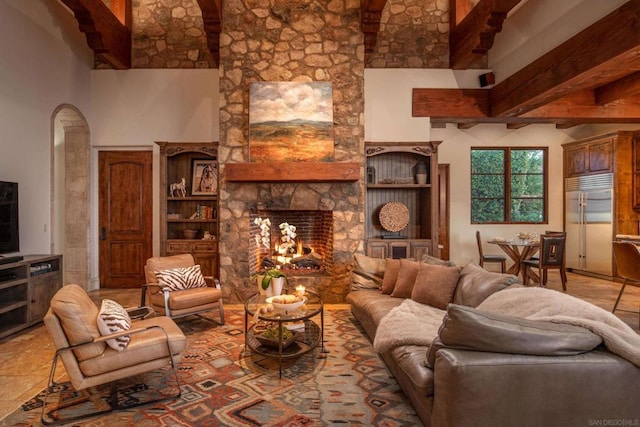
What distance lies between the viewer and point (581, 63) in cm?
392

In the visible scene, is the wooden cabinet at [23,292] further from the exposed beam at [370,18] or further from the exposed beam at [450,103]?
the exposed beam at [450,103]

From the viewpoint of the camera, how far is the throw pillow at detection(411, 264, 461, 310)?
3422 mm

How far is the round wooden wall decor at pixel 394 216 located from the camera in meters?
5.81

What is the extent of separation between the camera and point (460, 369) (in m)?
1.74

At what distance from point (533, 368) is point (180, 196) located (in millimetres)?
5588

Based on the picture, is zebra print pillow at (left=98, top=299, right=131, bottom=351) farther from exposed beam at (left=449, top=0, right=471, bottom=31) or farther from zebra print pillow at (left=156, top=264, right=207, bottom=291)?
exposed beam at (left=449, top=0, right=471, bottom=31)

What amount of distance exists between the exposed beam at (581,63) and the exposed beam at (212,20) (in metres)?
4.29

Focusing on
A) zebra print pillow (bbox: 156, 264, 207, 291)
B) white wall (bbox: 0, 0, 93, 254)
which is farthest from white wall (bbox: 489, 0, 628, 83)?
white wall (bbox: 0, 0, 93, 254)

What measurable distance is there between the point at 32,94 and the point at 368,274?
16.0ft

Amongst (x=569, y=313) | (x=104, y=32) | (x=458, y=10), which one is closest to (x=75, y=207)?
(x=104, y=32)

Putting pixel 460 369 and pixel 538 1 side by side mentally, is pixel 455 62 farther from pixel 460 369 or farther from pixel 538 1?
pixel 460 369

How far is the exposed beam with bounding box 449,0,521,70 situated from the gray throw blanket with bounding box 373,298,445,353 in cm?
405

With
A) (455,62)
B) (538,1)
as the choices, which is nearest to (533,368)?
(538,1)

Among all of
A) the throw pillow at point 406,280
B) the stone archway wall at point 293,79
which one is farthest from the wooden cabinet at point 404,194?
the throw pillow at point 406,280
